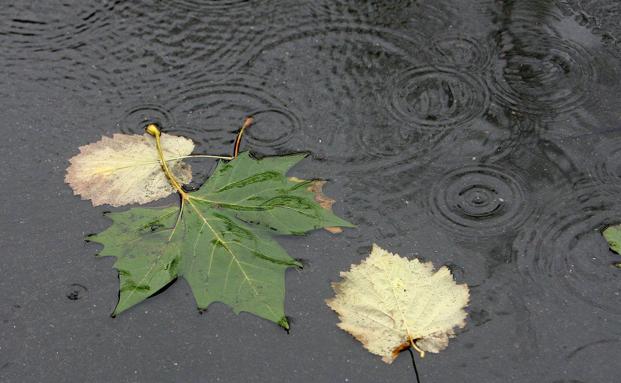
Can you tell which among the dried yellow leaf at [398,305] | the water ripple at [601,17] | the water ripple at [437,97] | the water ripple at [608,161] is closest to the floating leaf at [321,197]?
Answer: the dried yellow leaf at [398,305]

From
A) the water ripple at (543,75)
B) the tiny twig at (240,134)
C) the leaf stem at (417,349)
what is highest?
the water ripple at (543,75)

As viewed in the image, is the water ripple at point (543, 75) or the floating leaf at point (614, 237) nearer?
the floating leaf at point (614, 237)

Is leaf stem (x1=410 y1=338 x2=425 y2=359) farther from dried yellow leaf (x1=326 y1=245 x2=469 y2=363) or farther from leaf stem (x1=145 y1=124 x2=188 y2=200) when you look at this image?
leaf stem (x1=145 y1=124 x2=188 y2=200)

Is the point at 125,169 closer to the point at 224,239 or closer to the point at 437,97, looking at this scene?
the point at 224,239

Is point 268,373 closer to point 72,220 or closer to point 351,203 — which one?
point 351,203

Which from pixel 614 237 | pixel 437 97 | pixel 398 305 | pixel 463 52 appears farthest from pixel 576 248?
pixel 463 52

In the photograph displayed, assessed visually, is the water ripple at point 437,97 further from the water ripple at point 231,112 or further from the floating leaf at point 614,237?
the floating leaf at point 614,237

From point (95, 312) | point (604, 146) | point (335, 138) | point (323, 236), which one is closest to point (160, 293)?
point (95, 312)
